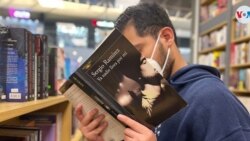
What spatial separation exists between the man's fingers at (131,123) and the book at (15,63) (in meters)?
0.40

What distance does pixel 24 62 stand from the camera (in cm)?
112

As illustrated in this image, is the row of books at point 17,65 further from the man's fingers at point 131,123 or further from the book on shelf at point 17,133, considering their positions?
the man's fingers at point 131,123

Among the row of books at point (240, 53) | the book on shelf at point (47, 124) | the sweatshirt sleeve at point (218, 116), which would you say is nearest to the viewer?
the sweatshirt sleeve at point (218, 116)

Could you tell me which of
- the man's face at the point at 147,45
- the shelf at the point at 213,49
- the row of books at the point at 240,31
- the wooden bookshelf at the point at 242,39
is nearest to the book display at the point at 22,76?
the man's face at the point at 147,45

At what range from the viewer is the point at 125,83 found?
0.88m

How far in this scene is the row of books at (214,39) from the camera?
12.0 ft

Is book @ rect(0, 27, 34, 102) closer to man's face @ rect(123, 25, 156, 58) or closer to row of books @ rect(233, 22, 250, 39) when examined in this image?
man's face @ rect(123, 25, 156, 58)

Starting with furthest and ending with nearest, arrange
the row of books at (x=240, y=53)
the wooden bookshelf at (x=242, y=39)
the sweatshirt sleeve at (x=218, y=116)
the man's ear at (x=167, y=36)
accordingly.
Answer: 1. the row of books at (x=240, y=53)
2. the wooden bookshelf at (x=242, y=39)
3. the man's ear at (x=167, y=36)
4. the sweatshirt sleeve at (x=218, y=116)

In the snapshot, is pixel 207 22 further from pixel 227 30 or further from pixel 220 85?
pixel 220 85

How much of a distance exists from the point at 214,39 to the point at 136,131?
11.2 ft

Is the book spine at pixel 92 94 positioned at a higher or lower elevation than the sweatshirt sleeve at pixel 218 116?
higher

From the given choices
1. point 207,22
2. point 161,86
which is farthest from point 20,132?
point 207,22

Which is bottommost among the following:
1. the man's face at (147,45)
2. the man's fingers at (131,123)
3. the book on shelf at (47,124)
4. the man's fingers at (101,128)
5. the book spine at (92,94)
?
the book on shelf at (47,124)

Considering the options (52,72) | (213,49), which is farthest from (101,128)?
(213,49)
